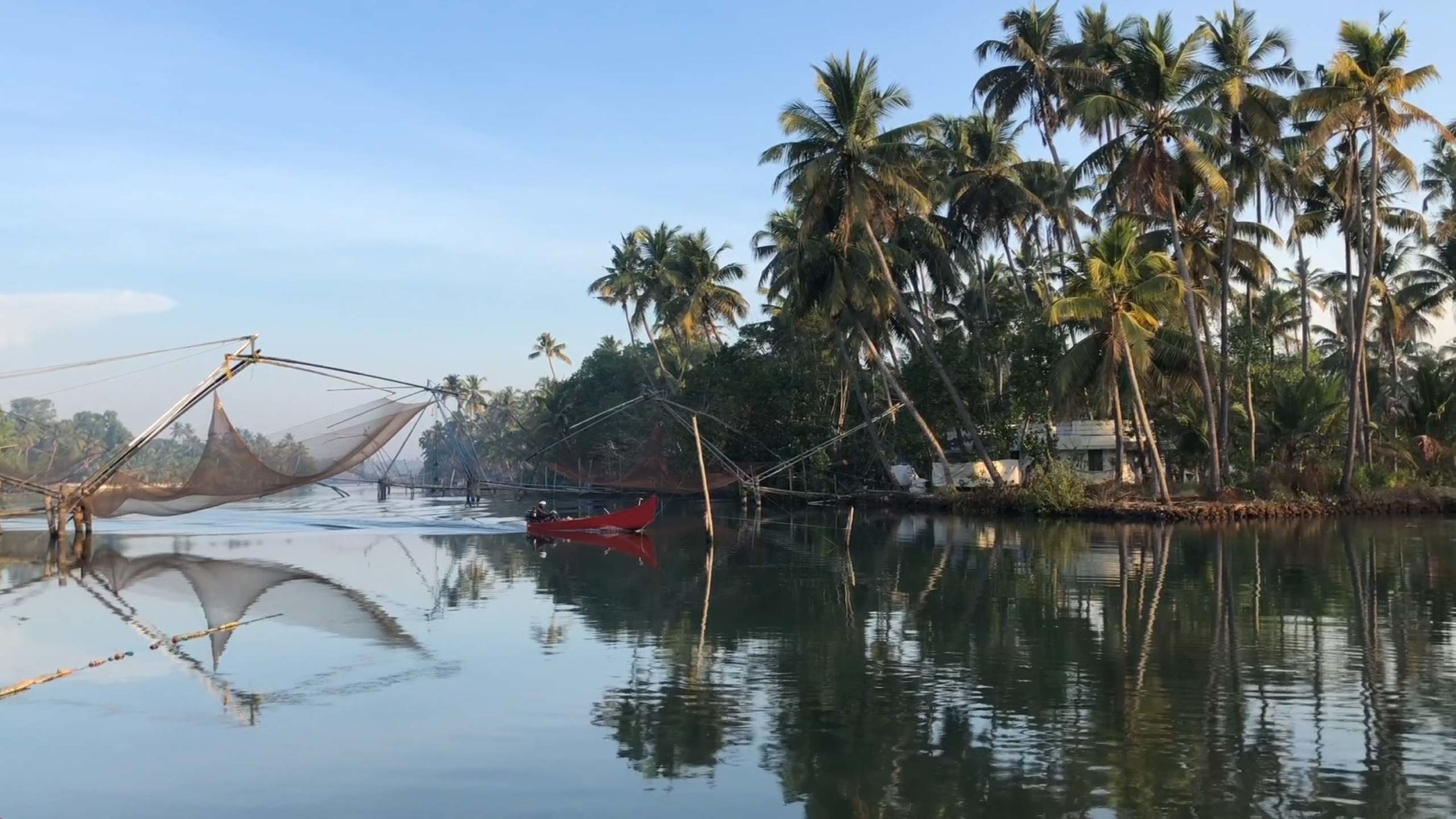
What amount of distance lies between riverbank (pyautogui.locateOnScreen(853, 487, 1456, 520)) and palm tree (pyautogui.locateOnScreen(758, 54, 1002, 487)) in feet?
3.24

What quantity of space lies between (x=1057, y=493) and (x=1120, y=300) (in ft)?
21.3

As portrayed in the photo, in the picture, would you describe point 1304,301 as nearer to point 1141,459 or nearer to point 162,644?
point 1141,459

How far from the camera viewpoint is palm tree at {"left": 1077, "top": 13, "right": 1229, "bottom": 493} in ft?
94.0

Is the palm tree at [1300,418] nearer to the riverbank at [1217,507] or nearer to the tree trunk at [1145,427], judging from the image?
the riverbank at [1217,507]

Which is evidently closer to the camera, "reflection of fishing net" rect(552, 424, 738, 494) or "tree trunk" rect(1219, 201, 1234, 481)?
"tree trunk" rect(1219, 201, 1234, 481)

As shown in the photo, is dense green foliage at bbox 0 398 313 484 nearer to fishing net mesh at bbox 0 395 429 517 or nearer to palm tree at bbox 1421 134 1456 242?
fishing net mesh at bbox 0 395 429 517

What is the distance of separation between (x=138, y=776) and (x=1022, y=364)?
31.5 meters

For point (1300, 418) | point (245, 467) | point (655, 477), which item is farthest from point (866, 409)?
point (245, 467)

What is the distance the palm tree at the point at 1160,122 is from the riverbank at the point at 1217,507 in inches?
108

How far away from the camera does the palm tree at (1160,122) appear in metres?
28.7

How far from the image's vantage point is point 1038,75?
33781mm

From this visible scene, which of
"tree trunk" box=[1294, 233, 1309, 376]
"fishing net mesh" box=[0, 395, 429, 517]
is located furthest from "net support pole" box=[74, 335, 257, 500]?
"tree trunk" box=[1294, 233, 1309, 376]

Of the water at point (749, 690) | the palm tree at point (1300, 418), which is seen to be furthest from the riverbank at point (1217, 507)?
the water at point (749, 690)

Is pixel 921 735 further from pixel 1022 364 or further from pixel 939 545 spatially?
pixel 1022 364
